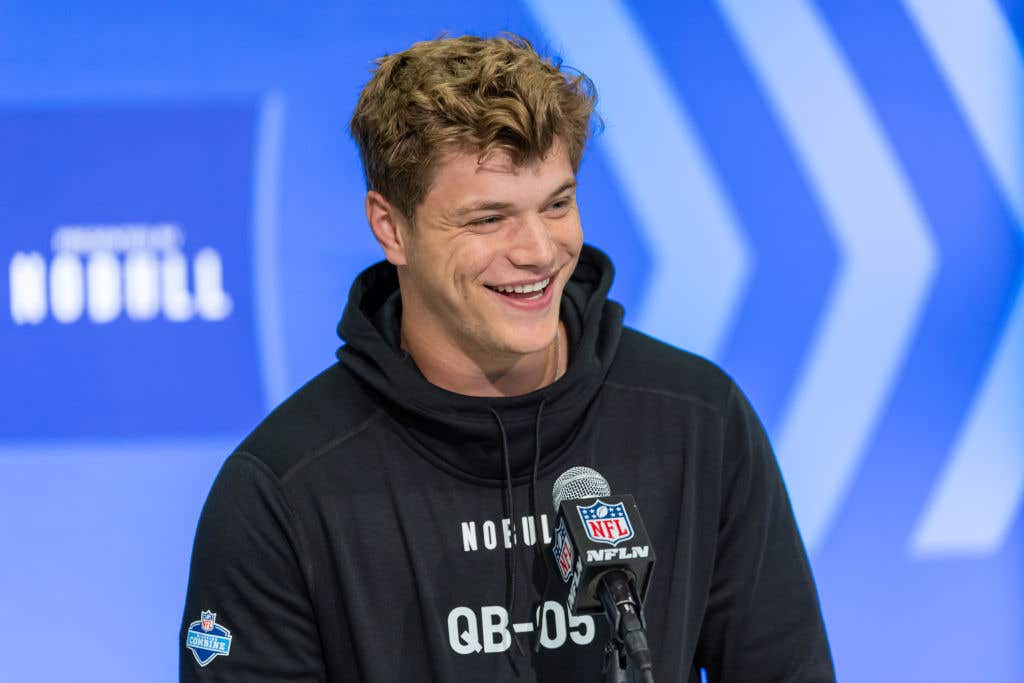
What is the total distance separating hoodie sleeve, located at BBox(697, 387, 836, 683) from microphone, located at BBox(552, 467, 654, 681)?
18.7 inches

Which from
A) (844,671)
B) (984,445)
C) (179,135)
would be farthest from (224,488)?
(984,445)

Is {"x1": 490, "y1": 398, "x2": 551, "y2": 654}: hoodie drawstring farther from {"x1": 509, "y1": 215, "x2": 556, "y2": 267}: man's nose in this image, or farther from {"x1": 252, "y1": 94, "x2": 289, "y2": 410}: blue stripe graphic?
{"x1": 252, "y1": 94, "x2": 289, "y2": 410}: blue stripe graphic

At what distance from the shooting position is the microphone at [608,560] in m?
1.10

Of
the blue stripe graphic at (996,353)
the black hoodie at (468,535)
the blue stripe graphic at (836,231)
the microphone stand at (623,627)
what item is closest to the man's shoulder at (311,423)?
the black hoodie at (468,535)

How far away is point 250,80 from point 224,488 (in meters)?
1.15

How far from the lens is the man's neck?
1.67 metres

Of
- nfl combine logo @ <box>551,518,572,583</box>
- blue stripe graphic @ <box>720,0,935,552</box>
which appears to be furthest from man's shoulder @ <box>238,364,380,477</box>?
blue stripe graphic @ <box>720,0,935,552</box>

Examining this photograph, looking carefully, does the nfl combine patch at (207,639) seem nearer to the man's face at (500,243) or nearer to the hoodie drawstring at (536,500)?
the hoodie drawstring at (536,500)

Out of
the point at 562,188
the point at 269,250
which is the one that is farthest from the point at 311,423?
the point at 269,250

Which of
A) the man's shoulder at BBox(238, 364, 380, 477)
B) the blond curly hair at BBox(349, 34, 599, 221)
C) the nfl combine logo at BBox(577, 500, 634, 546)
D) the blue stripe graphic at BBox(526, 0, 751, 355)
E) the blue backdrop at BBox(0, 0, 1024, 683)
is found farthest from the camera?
the blue stripe graphic at BBox(526, 0, 751, 355)

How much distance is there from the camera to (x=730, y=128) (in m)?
2.57

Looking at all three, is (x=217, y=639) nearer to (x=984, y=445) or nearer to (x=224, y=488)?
(x=224, y=488)

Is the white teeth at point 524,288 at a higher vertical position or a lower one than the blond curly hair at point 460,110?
lower

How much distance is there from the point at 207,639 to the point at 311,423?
1.09ft
